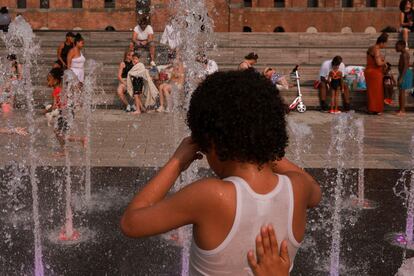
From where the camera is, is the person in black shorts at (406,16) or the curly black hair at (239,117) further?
the person in black shorts at (406,16)

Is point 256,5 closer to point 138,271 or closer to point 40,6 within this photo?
point 40,6

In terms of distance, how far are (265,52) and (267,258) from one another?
17401 mm

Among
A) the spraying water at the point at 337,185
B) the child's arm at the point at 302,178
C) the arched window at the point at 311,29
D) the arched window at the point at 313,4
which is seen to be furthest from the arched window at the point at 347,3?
the child's arm at the point at 302,178

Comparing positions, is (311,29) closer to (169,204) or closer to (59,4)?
(59,4)

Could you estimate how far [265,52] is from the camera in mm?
18953

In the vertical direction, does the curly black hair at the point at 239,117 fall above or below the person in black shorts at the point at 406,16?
below

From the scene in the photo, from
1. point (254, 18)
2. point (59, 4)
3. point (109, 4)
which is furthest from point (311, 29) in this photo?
point (59, 4)

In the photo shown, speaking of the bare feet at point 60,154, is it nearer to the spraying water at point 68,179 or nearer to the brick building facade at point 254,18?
the spraying water at point 68,179

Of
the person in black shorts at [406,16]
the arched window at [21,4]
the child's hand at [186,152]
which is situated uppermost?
the arched window at [21,4]

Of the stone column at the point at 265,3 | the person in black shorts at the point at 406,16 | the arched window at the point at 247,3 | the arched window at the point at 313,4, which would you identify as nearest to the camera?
the person in black shorts at the point at 406,16

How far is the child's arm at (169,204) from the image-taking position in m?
1.83

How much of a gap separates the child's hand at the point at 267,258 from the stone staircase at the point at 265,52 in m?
12.8

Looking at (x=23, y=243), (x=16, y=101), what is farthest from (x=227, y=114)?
(x=16, y=101)

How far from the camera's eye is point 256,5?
36.8 meters
